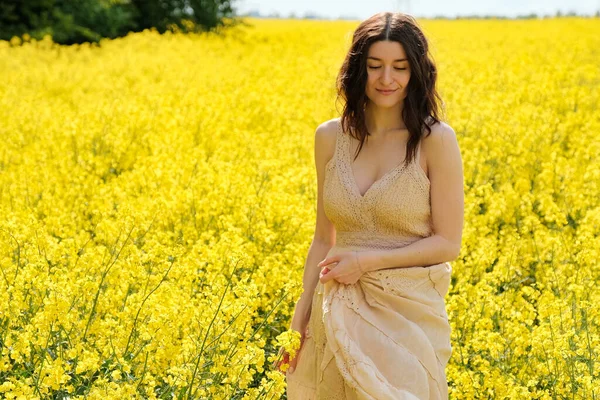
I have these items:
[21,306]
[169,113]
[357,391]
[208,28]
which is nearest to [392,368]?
[357,391]

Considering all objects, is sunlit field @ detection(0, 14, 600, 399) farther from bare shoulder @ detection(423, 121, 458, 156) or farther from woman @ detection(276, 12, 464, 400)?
bare shoulder @ detection(423, 121, 458, 156)

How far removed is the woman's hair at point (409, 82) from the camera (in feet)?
9.57

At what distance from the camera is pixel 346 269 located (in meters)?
2.85

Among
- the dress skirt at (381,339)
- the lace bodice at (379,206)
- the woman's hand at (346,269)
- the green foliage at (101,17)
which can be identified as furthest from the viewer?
the green foliage at (101,17)

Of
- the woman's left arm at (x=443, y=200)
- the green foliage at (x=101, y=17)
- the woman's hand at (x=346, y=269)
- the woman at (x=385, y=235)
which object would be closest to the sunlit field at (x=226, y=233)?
Result: the woman at (x=385, y=235)

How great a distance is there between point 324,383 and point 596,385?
95cm

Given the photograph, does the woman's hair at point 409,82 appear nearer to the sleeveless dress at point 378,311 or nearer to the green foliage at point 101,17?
the sleeveless dress at point 378,311

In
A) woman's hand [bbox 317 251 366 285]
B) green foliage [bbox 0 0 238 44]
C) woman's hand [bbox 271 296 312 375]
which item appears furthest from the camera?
green foliage [bbox 0 0 238 44]

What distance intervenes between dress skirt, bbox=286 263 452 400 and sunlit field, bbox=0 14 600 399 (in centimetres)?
18

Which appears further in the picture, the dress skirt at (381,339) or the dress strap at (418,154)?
the dress strap at (418,154)

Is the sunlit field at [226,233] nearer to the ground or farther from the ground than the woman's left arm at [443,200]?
nearer to the ground

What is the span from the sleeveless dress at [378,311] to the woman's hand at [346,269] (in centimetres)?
4

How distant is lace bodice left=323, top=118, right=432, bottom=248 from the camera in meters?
2.95

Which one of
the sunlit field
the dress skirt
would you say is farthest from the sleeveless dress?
the sunlit field
